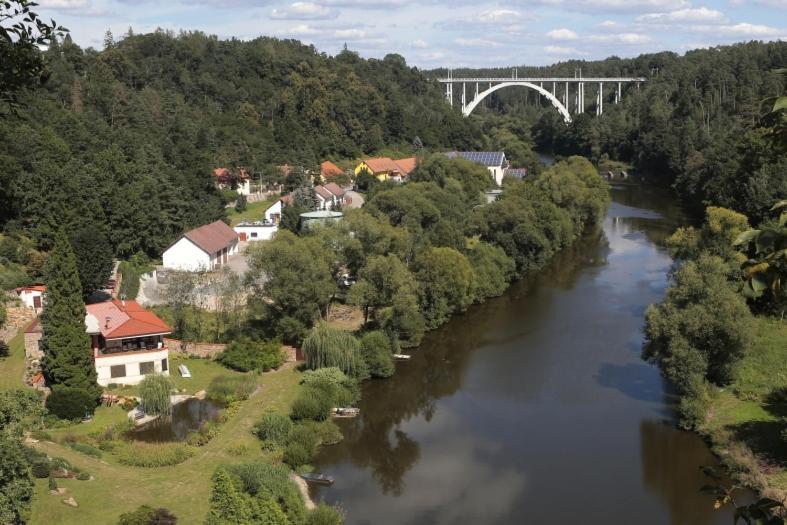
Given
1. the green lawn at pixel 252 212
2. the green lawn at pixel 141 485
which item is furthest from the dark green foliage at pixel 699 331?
the green lawn at pixel 252 212

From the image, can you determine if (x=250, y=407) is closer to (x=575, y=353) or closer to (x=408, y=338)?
(x=408, y=338)

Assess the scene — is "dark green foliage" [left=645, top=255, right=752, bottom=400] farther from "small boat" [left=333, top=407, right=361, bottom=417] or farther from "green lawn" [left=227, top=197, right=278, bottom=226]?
"green lawn" [left=227, top=197, right=278, bottom=226]

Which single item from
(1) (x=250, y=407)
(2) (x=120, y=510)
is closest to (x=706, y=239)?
(1) (x=250, y=407)

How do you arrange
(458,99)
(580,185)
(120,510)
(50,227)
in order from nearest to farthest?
(120,510) → (50,227) → (580,185) → (458,99)

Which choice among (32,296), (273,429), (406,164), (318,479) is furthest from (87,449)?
(406,164)

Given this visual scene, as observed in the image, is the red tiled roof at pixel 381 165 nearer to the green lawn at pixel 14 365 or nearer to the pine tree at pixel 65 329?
the green lawn at pixel 14 365

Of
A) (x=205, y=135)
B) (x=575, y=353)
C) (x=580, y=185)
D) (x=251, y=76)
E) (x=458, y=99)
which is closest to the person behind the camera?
(x=575, y=353)
